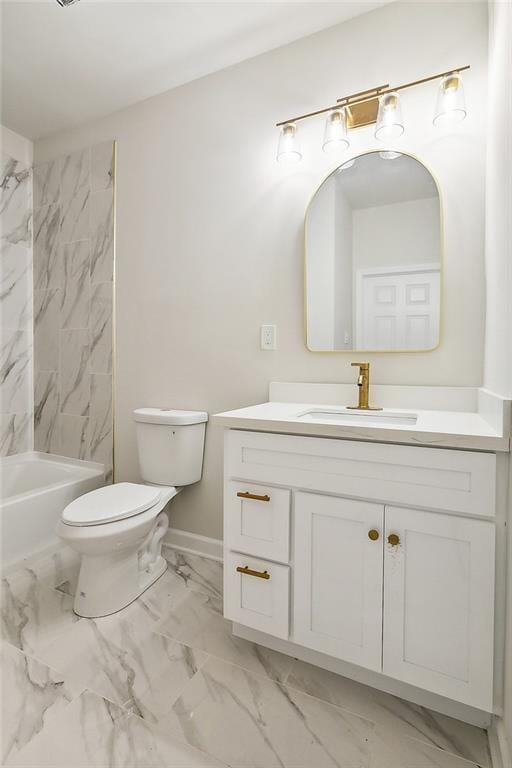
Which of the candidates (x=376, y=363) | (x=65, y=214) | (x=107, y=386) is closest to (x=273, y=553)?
(x=376, y=363)

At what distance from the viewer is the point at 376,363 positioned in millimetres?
1623

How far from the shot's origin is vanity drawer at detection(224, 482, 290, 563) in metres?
1.25

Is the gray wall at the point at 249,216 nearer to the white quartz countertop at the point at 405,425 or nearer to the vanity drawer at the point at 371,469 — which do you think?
the white quartz countertop at the point at 405,425

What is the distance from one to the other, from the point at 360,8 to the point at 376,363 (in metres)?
1.44

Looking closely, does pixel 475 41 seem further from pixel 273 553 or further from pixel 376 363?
pixel 273 553

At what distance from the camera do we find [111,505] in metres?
1.64

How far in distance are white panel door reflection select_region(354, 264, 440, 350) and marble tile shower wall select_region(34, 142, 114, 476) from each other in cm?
150

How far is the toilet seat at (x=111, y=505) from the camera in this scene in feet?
5.02

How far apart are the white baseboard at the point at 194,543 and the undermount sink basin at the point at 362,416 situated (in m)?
0.92

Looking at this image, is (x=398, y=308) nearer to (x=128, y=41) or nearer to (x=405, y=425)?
(x=405, y=425)

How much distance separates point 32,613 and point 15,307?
1.89m

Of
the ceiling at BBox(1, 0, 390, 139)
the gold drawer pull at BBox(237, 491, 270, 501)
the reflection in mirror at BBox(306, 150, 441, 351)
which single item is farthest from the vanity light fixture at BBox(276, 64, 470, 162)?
the gold drawer pull at BBox(237, 491, 270, 501)

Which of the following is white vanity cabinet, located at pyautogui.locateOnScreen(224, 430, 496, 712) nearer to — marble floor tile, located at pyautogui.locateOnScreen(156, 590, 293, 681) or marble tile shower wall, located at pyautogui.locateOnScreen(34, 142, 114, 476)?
marble floor tile, located at pyautogui.locateOnScreen(156, 590, 293, 681)

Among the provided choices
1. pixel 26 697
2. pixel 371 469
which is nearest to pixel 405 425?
pixel 371 469
